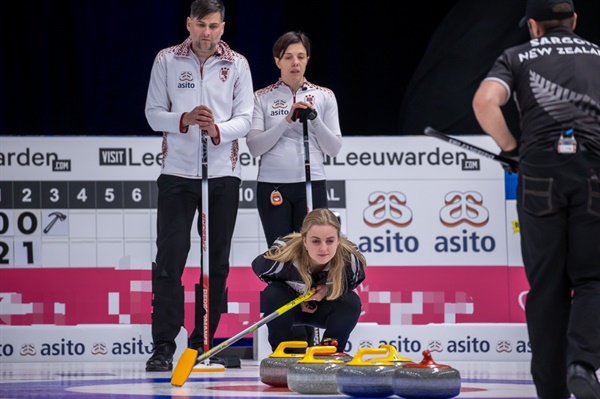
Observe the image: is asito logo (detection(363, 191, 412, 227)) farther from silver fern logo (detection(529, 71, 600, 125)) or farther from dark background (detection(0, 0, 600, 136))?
silver fern logo (detection(529, 71, 600, 125))

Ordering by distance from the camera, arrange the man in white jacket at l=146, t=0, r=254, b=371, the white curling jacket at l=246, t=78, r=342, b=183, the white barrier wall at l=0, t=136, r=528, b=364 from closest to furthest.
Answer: the man in white jacket at l=146, t=0, r=254, b=371, the white curling jacket at l=246, t=78, r=342, b=183, the white barrier wall at l=0, t=136, r=528, b=364

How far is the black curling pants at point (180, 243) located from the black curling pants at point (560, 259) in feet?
7.96

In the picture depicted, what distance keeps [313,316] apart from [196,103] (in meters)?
1.34

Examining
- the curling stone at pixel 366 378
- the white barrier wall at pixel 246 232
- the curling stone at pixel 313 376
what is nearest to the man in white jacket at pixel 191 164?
the white barrier wall at pixel 246 232

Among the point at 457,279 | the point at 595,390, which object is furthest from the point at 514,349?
the point at 595,390

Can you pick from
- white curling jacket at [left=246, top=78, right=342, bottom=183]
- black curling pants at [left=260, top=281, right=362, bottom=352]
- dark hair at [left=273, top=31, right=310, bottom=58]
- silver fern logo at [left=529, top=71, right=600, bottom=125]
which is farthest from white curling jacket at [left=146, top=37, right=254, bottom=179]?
silver fern logo at [left=529, top=71, right=600, bottom=125]

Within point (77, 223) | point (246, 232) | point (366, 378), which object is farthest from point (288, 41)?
point (366, 378)

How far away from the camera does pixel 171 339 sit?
5.73m

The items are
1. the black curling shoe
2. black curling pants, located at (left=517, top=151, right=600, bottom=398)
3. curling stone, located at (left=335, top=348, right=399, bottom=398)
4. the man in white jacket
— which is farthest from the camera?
the man in white jacket

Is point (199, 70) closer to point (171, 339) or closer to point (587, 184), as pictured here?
point (171, 339)

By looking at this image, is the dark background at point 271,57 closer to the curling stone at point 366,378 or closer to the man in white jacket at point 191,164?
the man in white jacket at point 191,164

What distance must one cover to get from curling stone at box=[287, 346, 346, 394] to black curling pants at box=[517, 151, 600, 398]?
84 centimetres

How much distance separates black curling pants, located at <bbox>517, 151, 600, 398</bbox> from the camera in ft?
11.4

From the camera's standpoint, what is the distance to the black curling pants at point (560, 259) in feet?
11.4
